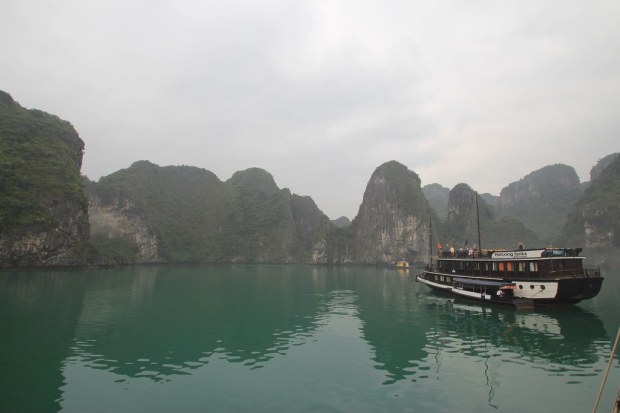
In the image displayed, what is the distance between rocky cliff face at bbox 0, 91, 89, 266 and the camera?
76688 millimetres

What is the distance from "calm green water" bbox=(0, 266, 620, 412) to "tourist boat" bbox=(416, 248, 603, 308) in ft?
4.93

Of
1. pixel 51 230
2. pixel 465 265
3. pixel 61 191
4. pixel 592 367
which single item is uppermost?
pixel 61 191

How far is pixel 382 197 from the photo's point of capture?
19888cm

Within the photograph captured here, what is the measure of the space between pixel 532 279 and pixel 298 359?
2592 cm

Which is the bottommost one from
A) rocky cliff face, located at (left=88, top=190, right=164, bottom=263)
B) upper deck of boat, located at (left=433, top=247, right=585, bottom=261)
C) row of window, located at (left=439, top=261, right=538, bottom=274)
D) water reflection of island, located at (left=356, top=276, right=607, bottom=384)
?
water reflection of island, located at (left=356, top=276, right=607, bottom=384)

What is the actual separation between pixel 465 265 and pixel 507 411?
3287 cm

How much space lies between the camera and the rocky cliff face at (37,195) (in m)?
76.7

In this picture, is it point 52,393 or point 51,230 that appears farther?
point 51,230

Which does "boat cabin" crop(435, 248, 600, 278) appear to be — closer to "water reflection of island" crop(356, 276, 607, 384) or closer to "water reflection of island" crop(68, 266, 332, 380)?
"water reflection of island" crop(356, 276, 607, 384)

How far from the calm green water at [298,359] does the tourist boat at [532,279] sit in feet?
4.93

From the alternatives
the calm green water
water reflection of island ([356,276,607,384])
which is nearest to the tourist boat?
water reflection of island ([356,276,607,384])

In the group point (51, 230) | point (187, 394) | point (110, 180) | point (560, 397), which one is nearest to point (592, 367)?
point (560, 397)

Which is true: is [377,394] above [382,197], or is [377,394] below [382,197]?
below

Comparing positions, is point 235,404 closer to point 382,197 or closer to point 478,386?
point 478,386
